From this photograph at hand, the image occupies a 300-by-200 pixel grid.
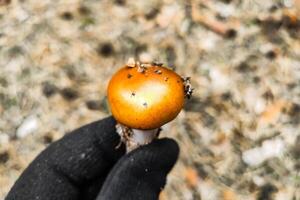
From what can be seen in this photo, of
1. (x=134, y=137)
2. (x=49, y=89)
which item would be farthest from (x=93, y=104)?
(x=134, y=137)

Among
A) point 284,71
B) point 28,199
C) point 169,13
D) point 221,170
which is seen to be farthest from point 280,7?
point 28,199

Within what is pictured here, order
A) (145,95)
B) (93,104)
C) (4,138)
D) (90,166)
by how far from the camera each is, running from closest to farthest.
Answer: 1. (145,95)
2. (90,166)
3. (4,138)
4. (93,104)

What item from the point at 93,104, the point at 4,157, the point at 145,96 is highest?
the point at 145,96

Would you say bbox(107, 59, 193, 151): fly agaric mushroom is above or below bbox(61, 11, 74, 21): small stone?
above

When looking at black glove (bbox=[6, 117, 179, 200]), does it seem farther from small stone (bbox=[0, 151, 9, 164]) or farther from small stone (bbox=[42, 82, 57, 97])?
small stone (bbox=[42, 82, 57, 97])

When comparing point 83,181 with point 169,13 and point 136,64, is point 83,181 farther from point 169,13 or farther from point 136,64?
point 169,13

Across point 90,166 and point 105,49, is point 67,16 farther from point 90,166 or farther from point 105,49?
point 90,166

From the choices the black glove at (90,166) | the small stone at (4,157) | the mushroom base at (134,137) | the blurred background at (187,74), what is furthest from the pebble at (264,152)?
the small stone at (4,157)

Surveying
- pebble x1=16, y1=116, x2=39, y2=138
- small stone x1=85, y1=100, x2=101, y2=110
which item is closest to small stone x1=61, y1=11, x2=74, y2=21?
small stone x1=85, y1=100, x2=101, y2=110
